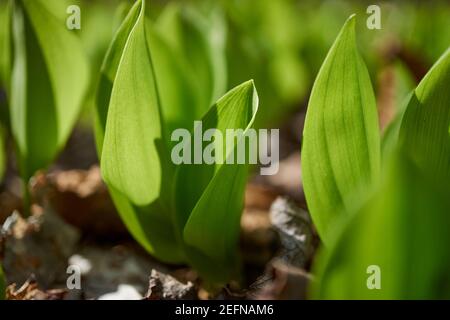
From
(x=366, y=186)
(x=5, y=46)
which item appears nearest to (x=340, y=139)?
(x=366, y=186)

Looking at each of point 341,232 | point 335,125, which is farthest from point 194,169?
point 341,232

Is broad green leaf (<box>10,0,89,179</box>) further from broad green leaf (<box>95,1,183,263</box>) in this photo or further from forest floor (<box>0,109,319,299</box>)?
broad green leaf (<box>95,1,183,263</box>)

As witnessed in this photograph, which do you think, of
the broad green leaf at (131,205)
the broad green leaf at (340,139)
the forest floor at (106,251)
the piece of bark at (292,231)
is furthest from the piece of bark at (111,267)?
the broad green leaf at (340,139)

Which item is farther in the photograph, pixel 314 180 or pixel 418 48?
pixel 418 48

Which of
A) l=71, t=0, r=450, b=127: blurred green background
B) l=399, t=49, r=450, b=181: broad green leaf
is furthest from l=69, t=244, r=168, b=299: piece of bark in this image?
l=71, t=0, r=450, b=127: blurred green background

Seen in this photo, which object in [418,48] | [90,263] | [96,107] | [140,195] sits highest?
[418,48]

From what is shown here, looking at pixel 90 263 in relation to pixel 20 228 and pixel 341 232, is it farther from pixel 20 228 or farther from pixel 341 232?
pixel 341 232
